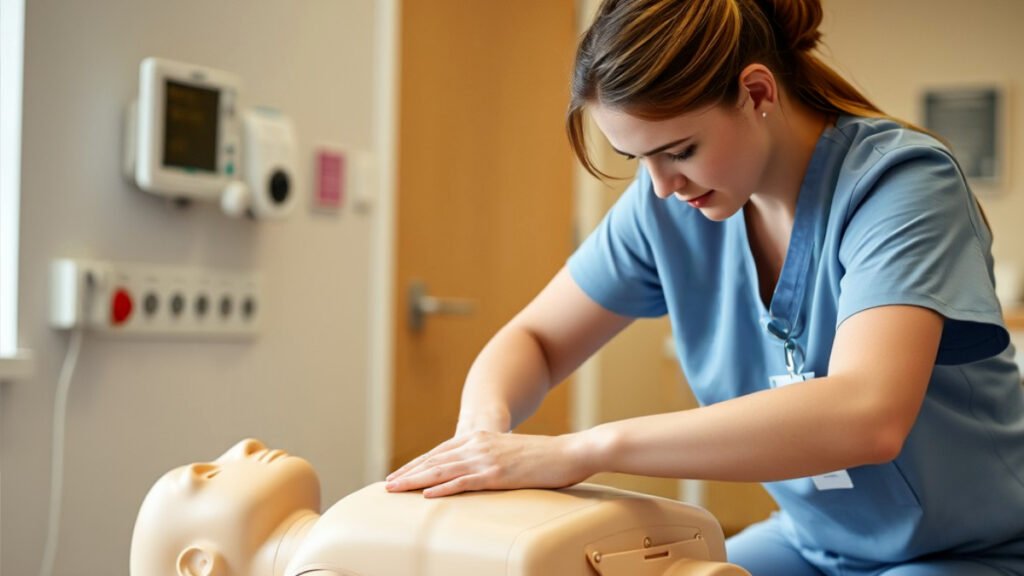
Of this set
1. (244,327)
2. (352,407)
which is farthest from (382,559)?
(352,407)

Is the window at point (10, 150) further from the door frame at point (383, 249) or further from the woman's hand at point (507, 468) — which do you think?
the woman's hand at point (507, 468)

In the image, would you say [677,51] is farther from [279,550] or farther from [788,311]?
[279,550]

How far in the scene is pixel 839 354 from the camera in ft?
3.27

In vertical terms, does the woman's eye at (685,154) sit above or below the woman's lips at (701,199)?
above

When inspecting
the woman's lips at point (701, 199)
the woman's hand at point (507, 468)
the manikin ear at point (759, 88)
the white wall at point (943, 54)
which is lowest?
the woman's hand at point (507, 468)

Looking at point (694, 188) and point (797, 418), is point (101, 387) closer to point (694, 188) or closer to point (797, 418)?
point (694, 188)

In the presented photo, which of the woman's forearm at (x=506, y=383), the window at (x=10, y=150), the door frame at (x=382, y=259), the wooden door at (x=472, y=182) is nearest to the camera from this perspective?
the woman's forearm at (x=506, y=383)

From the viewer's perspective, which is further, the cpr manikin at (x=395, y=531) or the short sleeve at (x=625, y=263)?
the short sleeve at (x=625, y=263)

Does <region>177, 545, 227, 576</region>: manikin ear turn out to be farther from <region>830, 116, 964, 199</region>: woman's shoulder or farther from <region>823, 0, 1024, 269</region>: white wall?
<region>823, 0, 1024, 269</region>: white wall

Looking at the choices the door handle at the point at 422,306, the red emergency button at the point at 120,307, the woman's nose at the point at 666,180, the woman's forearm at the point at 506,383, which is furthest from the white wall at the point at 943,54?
the woman's nose at the point at 666,180

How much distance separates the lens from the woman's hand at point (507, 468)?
39.4 inches

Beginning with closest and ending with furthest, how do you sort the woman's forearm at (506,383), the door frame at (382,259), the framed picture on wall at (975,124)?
1. the woman's forearm at (506,383)
2. the door frame at (382,259)
3. the framed picture on wall at (975,124)

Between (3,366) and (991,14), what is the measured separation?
13.9 feet

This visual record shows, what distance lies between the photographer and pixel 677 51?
1.07 m
